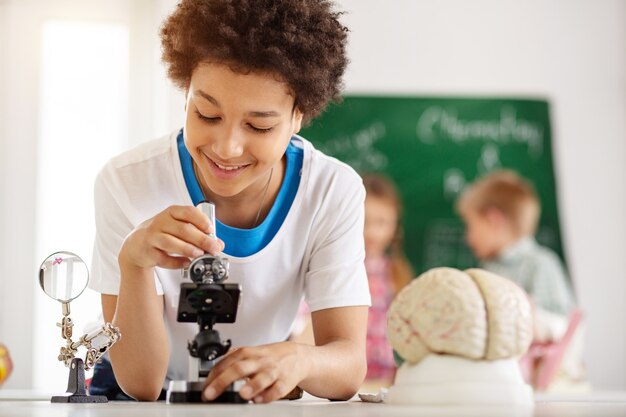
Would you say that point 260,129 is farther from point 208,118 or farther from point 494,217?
point 494,217

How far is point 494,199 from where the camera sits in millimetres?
4578

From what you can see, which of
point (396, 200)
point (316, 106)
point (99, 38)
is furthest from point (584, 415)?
point (99, 38)

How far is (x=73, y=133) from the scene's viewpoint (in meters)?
4.46

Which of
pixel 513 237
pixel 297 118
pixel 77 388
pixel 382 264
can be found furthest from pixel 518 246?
pixel 77 388

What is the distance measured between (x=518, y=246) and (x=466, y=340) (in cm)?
336

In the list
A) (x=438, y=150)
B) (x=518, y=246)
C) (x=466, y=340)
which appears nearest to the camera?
(x=466, y=340)

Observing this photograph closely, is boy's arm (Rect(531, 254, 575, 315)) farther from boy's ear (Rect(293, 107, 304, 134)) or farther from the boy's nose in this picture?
the boy's nose

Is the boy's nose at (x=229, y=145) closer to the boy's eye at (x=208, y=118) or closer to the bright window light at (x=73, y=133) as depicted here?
the boy's eye at (x=208, y=118)

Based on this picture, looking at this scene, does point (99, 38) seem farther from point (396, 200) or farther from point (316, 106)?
point (316, 106)

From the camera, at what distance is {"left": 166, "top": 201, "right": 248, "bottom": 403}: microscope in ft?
3.99

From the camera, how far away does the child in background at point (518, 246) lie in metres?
4.39

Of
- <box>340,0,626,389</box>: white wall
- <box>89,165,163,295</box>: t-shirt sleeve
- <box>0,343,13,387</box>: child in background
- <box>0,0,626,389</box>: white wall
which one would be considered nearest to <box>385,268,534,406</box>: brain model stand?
<box>89,165,163,295</box>: t-shirt sleeve

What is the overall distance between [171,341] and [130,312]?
10.3 inches

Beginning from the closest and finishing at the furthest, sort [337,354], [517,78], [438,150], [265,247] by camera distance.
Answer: [337,354]
[265,247]
[438,150]
[517,78]
